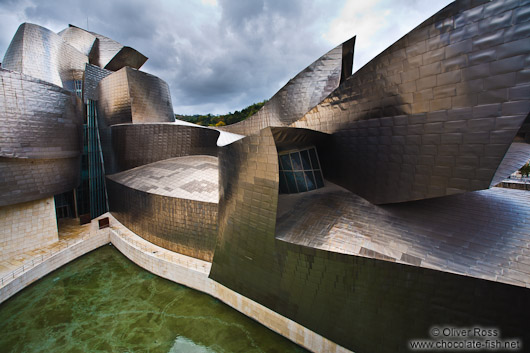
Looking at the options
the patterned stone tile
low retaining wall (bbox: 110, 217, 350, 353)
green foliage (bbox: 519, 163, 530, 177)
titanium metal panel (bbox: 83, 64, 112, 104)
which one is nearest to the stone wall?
low retaining wall (bbox: 110, 217, 350, 353)

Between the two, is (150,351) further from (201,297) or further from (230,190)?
(230,190)

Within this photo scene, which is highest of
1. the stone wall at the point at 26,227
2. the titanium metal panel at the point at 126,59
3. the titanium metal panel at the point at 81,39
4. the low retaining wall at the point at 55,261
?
the titanium metal panel at the point at 81,39

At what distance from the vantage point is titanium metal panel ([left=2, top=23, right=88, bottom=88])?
43.3 feet

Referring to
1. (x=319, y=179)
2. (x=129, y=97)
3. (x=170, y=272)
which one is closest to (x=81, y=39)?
(x=129, y=97)

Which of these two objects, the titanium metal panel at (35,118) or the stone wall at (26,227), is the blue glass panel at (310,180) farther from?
the stone wall at (26,227)

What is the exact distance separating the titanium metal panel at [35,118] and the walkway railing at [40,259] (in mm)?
4572

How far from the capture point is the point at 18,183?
9.36 metres

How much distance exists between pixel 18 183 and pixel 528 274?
16.9 metres

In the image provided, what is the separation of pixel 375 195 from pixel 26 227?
1559 cm

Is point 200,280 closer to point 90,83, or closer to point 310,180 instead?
point 310,180

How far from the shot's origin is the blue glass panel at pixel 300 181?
756 cm

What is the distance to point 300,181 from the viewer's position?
758cm

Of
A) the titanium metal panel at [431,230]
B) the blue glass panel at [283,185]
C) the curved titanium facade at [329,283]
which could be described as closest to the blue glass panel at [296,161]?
the blue glass panel at [283,185]

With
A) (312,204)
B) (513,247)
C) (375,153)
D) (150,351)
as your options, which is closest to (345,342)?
(312,204)
